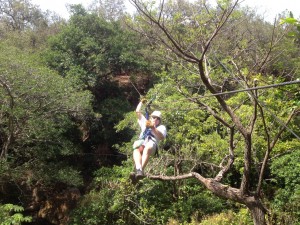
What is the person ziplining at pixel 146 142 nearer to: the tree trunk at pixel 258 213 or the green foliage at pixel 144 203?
the tree trunk at pixel 258 213

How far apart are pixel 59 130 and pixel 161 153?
3295 millimetres

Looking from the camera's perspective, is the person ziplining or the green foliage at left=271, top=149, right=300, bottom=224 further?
the green foliage at left=271, top=149, right=300, bottom=224

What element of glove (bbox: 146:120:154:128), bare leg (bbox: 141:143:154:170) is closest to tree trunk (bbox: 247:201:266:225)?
bare leg (bbox: 141:143:154:170)

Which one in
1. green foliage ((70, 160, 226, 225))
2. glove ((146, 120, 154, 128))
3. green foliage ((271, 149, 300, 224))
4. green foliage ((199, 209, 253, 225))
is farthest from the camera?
green foliage ((70, 160, 226, 225))

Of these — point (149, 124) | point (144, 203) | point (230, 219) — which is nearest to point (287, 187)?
point (230, 219)

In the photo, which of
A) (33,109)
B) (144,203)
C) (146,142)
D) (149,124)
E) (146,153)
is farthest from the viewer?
(33,109)

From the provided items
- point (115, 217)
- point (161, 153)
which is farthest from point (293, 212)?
point (115, 217)

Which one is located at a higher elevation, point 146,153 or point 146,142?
point 146,142

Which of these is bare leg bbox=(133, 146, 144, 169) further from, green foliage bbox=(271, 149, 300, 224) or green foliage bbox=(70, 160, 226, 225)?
green foliage bbox=(271, 149, 300, 224)

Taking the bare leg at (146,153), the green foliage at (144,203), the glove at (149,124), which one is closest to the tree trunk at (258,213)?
the bare leg at (146,153)

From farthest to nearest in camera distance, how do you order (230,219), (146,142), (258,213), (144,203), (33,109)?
(33,109) < (144,203) < (230,219) < (258,213) < (146,142)

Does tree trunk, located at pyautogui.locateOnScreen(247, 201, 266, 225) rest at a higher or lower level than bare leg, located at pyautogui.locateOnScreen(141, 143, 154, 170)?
lower

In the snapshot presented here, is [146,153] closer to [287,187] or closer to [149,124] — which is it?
[149,124]

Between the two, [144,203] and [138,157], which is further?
[144,203]
